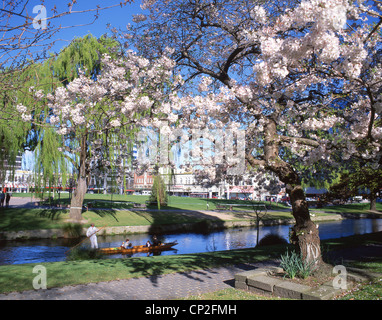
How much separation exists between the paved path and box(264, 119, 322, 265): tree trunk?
1.88m

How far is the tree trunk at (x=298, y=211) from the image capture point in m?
7.27

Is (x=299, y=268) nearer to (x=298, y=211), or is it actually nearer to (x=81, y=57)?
(x=298, y=211)

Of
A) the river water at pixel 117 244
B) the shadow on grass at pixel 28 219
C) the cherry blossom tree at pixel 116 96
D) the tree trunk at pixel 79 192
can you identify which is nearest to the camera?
the cherry blossom tree at pixel 116 96

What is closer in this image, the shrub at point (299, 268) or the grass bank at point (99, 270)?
the shrub at point (299, 268)

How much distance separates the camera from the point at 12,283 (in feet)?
23.3

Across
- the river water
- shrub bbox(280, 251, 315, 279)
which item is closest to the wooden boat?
the river water

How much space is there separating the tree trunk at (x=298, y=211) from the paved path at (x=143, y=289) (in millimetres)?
1880

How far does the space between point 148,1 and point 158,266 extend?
28.7 ft

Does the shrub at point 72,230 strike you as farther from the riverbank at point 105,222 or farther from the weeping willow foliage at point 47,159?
the weeping willow foliage at point 47,159

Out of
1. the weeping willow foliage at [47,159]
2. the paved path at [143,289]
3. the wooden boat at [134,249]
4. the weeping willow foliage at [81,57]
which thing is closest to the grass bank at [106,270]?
the paved path at [143,289]

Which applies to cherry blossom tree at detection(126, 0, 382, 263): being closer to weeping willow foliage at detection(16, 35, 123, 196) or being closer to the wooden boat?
the wooden boat

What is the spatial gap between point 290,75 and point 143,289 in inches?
276
